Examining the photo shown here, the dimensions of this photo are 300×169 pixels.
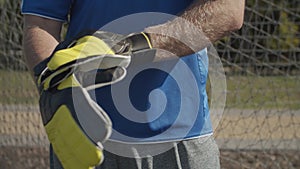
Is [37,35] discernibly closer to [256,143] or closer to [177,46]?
[177,46]

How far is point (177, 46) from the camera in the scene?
222 centimetres

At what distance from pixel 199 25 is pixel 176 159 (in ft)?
1.57

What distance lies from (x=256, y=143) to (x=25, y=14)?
12.3 feet

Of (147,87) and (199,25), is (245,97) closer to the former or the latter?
(147,87)

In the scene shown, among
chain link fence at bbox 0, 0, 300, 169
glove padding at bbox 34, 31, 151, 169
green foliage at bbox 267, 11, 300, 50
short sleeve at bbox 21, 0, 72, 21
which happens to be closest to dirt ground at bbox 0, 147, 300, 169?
chain link fence at bbox 0, 0, 300, 169

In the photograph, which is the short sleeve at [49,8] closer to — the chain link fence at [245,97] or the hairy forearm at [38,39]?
the hairy forearm at [38,39]

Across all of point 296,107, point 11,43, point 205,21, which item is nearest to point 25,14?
point 205,21

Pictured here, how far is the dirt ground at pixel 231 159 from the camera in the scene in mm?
6180

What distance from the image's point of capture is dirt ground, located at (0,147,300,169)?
618 cm

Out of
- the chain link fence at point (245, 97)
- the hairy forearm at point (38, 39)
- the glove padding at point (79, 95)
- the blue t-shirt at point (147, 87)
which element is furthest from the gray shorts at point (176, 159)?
the chain link fence at point (245, 97)

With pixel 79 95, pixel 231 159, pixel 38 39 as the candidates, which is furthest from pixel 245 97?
pixel 79 95

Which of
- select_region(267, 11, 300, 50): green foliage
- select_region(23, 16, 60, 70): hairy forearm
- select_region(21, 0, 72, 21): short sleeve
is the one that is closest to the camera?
select_region(23, 16, 60, 70): hairy forearm

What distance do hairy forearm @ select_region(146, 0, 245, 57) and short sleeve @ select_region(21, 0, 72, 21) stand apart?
18.0 inches

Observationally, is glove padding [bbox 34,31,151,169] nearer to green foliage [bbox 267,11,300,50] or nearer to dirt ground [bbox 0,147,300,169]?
dirt ground [bbox 0,147,300,169]
